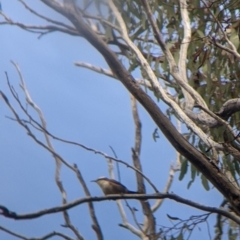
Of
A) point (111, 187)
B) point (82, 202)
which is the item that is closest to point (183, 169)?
point (111, 187)

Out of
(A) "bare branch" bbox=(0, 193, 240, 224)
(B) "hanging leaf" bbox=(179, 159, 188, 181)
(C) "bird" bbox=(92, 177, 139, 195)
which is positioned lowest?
(A) "bare branch" bbox=(0, 193, 240, 224)

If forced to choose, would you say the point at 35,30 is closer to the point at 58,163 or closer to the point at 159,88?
the point at 58,163

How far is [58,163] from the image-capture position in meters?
2.22

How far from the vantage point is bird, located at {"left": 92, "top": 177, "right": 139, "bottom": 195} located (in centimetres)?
201

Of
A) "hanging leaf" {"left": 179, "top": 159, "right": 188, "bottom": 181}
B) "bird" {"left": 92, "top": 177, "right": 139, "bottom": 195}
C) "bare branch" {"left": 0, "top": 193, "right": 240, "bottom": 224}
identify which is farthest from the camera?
"hanging leaf" {"left": 179, "top": 159, "right": 188, "bottom": 181}

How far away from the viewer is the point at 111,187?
6.74 feet

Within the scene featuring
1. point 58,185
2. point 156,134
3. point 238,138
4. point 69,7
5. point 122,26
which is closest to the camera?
point 69,7

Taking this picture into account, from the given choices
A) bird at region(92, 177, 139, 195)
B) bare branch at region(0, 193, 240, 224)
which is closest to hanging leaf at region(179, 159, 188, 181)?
bird at region(92, 177, 139, 195)

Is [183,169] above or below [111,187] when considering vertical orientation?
above

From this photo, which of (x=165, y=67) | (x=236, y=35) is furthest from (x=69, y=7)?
(x=236, y=35)

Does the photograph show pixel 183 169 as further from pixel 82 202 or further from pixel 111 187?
pixel 82 202

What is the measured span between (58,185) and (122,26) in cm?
60

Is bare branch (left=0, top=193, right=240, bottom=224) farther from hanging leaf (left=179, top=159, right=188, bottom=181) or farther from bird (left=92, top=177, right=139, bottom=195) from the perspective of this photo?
hanging leaf (left=179, top=159, right=188, bottom=181)

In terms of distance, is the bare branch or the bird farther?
the bird
